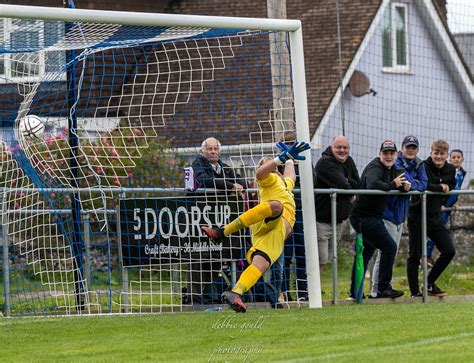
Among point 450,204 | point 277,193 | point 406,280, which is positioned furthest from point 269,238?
point 406,280

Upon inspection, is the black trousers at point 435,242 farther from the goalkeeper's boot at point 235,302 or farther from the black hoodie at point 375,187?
the goalkeeper's boot at point 235,302

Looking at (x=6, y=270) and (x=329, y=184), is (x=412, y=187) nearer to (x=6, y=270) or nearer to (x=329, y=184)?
(x=329, y=184)

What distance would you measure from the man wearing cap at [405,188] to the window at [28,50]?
14.0 ft

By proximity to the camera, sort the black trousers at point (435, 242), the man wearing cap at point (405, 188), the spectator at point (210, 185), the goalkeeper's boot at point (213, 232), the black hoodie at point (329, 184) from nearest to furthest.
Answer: the goalkeeper's boot at point (213, 232) < the spectator at point (210, 185) < the black hoodie at point (329, 184) < the man wearing cap at point (405, 188) < the black trousers at point (435, 242)

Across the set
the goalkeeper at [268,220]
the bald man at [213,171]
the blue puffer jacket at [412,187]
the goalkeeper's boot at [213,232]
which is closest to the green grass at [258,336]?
the goalkeeper at [268,220]

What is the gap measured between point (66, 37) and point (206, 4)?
14.7 meters

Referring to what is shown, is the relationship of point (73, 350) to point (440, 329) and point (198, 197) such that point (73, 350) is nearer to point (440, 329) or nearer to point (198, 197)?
point (440, 329)

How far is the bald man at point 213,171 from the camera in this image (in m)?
14.2

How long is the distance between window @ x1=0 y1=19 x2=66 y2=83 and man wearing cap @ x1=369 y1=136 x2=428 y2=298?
168 inches

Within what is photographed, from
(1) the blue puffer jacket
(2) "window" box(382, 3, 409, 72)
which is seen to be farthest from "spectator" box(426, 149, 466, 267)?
(2) "window" box(382, 3, 409, 72)

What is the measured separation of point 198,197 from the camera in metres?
14.2

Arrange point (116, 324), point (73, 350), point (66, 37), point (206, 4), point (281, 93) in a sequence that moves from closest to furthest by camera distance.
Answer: point (73, 350), point (116, 324), point (66, 37), point (281, 93), point (206, 4)

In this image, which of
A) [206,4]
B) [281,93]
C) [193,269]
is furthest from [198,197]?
[206,4]

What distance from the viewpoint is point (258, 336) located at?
35.5 feet
